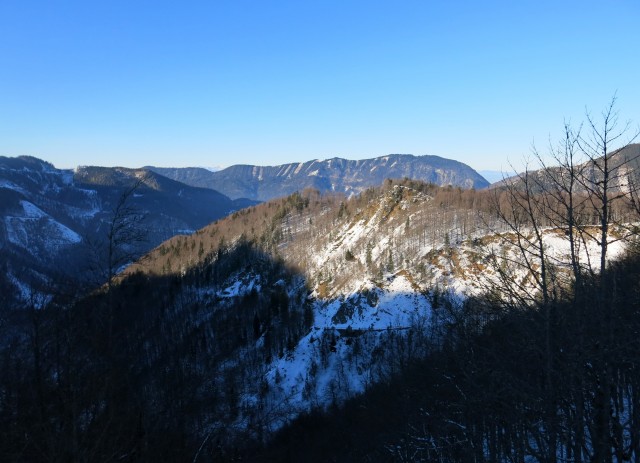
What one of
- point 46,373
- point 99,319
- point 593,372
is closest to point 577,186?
point 593,372

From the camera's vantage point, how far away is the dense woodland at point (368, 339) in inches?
299

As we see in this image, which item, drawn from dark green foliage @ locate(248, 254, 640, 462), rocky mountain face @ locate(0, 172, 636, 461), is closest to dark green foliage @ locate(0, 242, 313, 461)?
rocky mountain face @ locate(0, 172, 636, 461)

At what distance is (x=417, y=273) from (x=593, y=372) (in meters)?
75.9

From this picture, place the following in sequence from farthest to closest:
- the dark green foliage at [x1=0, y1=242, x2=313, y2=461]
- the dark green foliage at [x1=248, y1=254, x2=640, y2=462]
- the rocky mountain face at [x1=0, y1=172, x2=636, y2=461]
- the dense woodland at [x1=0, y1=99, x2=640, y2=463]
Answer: the rocky mountain face at [x1=0, y1=172, x2=636, y2=461] → the dark green foliage at [x1=0, y1=242, x2=313, y2=461] → the dense woodland at [x1=0, y1=99, x2=640, y2=463] → the dark green foliage at [x1=248, y1=254, x2=640, y2=462]

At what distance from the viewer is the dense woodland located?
7602mm

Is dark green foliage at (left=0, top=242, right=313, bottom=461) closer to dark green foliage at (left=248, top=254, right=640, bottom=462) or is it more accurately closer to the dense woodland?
the dense woodland

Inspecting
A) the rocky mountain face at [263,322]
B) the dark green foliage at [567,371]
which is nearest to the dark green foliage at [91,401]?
the rocky mountain face at [263,322]

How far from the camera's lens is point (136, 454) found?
9727 mm

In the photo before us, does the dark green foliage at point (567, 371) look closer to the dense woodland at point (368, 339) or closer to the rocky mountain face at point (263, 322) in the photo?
the dense woodland at point (368, 339)

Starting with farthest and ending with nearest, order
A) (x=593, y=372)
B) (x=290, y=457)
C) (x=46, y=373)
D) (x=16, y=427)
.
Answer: (x=290, y=457)
(x=46, y=373)
(x=16, y=427)
(x=593, y=372)

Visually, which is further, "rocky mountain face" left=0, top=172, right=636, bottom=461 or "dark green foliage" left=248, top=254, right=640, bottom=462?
"rocky mountain face" left=0, top=172, right=636, bottom=461

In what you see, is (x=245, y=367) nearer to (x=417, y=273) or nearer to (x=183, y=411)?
(x=417, y=273)

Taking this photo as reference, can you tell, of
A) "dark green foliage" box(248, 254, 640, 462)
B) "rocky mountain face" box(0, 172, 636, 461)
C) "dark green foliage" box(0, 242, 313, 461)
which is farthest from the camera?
"rocky mountain face" box(0, 172, 636, 461)

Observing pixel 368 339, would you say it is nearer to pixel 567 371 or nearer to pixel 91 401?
pixel 91 401
